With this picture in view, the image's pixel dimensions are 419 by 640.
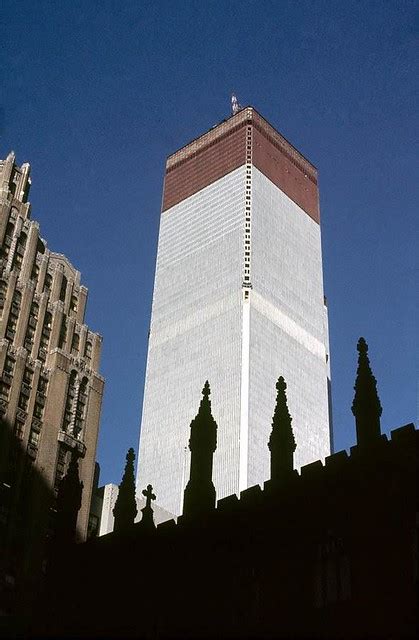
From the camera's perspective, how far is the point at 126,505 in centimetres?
4191

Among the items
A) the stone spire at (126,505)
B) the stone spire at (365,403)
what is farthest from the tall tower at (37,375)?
the stone spire at (365,403)

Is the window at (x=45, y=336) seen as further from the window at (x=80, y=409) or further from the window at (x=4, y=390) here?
the window at (x=4, y=390)

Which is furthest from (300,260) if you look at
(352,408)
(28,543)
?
(352,408)

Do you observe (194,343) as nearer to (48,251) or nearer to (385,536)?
(48,251)

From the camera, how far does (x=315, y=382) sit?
574 ft

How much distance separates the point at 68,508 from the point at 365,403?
16937 millimetres

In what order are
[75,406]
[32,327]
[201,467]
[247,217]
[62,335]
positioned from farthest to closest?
[247,217], [62,335], [32,327], [75,406], [201,467]

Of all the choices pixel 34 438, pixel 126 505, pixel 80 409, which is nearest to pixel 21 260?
pixel 80 409

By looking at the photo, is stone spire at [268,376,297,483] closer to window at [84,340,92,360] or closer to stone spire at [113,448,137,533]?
stone spire at [113,448,137,533]

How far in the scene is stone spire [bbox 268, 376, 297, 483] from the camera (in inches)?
1437

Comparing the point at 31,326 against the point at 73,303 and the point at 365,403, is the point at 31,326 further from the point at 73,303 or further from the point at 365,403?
the point at 365,403

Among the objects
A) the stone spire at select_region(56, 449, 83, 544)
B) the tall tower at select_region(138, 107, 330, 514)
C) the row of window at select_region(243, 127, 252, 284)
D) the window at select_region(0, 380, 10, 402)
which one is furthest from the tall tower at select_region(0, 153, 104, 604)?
the row of window at select_region(243, 127, 252, 284)

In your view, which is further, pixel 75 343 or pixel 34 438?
pixel 75 343

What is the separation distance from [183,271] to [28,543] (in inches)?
4739
